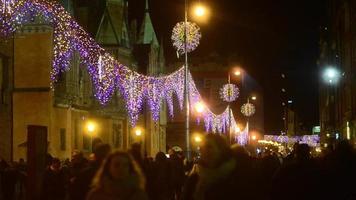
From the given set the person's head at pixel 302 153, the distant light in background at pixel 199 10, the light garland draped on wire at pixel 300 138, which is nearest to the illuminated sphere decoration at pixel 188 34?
the distant light in background at pixel 199 10

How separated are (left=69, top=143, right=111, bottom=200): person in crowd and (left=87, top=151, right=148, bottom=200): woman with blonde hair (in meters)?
2.72

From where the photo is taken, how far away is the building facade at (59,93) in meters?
41.6

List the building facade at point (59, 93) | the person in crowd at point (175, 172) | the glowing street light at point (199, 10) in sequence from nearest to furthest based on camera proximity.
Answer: the person in crowd at point (175, 172)
the glowing street light at point (199, 10)
the building facade at point (59, 93)

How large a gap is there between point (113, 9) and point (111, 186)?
5592 centimetres

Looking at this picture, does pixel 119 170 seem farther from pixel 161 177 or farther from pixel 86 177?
pixel 161 177

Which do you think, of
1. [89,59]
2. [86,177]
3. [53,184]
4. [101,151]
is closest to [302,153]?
[101,151]

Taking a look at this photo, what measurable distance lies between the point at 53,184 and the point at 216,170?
7.74 meters

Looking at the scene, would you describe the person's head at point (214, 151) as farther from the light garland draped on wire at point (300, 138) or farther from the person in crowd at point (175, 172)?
the light garland draped on wire at point (300, 138)

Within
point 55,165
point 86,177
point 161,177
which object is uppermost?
point 86,177

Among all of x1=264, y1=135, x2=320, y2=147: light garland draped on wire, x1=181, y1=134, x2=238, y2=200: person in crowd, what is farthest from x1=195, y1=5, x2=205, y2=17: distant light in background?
x1=264, y1=135, x2=320, y2=147: light garland draped on wire

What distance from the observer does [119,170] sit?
20.4 feet

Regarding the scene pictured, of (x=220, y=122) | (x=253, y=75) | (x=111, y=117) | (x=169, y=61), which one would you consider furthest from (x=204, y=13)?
(x=253, y=75)

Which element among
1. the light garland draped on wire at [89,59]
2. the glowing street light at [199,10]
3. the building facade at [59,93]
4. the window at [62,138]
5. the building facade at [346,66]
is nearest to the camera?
the light garland draped on wire at [89,59]

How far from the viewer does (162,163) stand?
1889 cm
